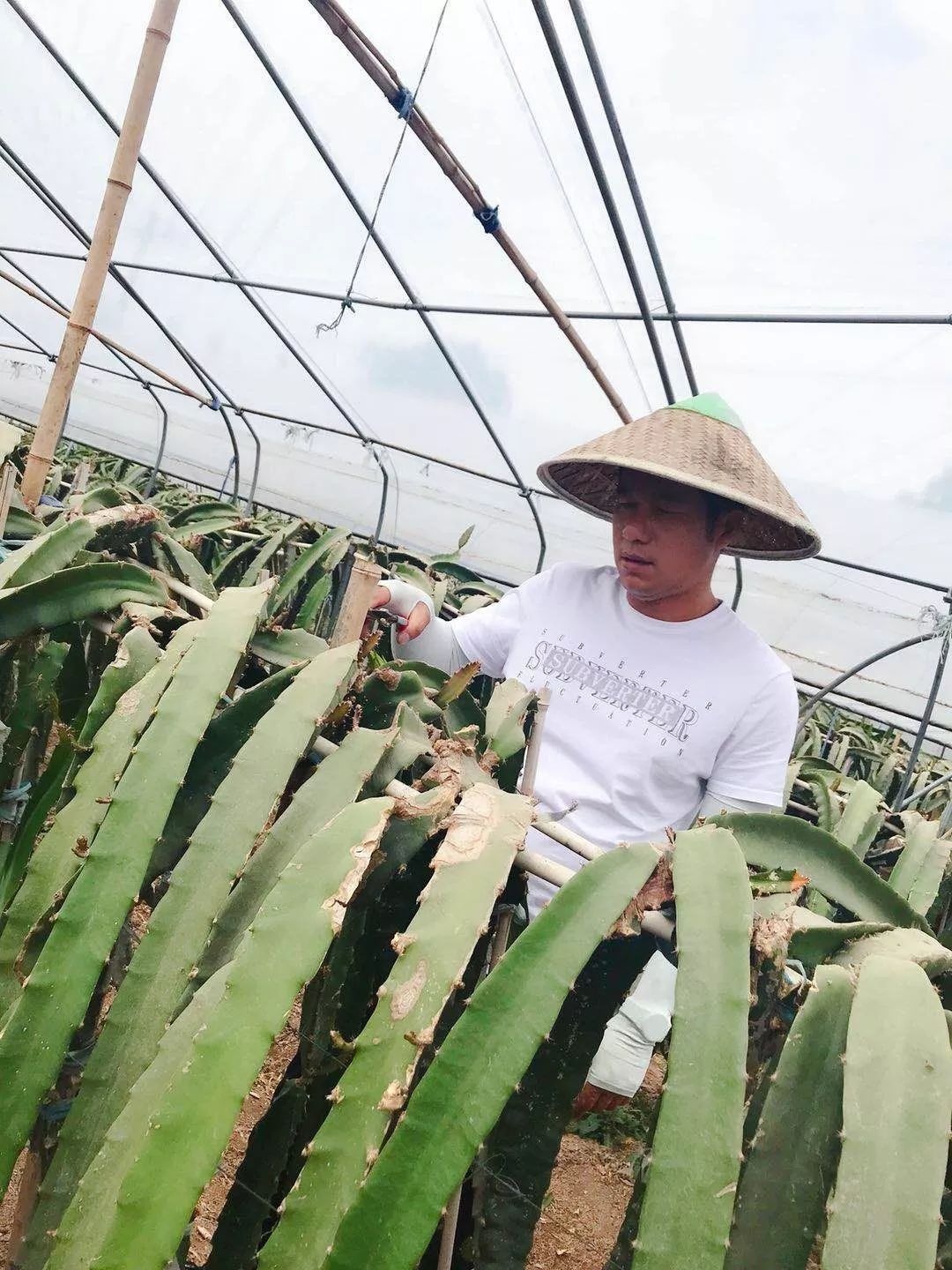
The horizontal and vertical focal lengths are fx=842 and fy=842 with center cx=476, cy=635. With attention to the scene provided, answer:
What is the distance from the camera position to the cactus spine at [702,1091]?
0.36m

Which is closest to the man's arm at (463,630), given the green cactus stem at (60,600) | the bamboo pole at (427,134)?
the green cactus stem at (60,600)

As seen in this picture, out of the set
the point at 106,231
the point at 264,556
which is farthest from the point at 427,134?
the point at 106,231

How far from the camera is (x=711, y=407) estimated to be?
1.25m

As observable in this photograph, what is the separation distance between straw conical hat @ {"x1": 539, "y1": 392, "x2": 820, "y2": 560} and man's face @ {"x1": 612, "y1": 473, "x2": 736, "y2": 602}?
39mm

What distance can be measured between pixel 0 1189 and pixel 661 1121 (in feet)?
1.02

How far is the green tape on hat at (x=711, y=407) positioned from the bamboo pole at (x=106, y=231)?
0.82 meters

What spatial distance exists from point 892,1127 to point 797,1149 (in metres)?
0.06

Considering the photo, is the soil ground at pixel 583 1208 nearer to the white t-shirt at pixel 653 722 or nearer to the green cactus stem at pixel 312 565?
the white t-shirt at pixel 653 722

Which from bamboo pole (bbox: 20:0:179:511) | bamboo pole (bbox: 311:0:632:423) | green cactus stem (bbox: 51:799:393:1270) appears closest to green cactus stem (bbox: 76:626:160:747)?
green cactus stem (bbox: 51:799:393:1270)

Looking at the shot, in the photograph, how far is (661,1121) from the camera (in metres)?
0.37

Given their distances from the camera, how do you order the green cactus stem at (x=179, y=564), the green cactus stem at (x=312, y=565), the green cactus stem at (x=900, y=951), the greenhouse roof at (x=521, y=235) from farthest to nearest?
the greenhouse roof at (x=521, y=235) < the green cactus stem at (x=312, y=565) < the green cactus stem at (x=179, y=564) < the green cactus stem at (x=900, y=951)

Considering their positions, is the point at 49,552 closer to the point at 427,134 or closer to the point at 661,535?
the point at 661,535

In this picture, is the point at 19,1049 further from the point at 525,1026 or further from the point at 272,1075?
the point at 272,1075

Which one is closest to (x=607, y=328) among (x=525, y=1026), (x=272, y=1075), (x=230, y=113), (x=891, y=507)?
(x=891, y=507)
